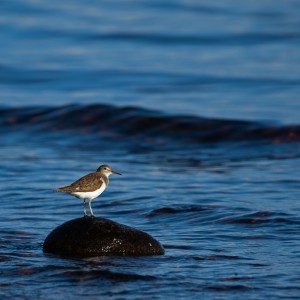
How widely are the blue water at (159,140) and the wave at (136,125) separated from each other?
0.04 m

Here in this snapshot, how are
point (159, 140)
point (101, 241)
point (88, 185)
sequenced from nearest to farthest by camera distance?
point (101, 241)
point (88, 185)
point (159, 140)

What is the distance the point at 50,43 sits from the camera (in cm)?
2678

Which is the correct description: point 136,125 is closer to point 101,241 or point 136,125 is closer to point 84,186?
point 84,186

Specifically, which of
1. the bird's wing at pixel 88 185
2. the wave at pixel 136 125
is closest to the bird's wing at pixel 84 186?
the bird's wing at pixel 88 185

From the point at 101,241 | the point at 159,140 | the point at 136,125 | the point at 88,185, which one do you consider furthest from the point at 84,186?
the point at 136,125

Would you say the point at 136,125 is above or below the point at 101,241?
above

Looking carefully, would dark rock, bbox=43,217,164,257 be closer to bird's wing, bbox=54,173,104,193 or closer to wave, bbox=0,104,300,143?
bird's wing, bbox=54,173,104,193

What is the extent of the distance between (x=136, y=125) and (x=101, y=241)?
9069 millimetres

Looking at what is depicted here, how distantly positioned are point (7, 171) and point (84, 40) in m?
14.2

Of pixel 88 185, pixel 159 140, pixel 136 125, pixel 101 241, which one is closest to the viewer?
pixel 101 241

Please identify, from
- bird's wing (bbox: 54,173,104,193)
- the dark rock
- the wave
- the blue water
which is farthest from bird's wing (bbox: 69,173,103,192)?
the wave

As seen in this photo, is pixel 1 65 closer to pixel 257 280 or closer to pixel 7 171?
pixel 7 171

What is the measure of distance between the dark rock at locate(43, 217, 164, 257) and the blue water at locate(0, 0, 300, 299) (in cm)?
14

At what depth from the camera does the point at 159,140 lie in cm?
1650
